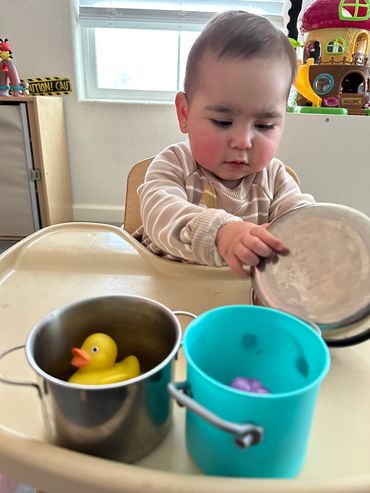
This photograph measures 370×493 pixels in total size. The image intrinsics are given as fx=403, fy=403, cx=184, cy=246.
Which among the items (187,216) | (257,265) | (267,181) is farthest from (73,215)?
(257,265)

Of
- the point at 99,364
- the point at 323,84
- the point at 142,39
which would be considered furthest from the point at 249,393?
the point at 142,39

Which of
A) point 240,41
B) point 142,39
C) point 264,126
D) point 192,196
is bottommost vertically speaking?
point 192,196

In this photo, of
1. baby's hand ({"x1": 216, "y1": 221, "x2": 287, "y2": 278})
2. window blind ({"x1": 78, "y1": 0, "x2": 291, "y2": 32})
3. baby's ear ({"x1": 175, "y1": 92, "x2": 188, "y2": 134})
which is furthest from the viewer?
window blind ({"x1": 78, "y1": 0, "x2": 291, "y2": 32})

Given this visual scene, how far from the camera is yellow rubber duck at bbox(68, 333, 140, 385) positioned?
28 cm

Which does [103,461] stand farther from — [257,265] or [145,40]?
[145,40]

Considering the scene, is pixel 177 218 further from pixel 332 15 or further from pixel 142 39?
pixel 142 39

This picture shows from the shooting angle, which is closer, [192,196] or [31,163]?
[192,196]

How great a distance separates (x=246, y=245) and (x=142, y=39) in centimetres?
158

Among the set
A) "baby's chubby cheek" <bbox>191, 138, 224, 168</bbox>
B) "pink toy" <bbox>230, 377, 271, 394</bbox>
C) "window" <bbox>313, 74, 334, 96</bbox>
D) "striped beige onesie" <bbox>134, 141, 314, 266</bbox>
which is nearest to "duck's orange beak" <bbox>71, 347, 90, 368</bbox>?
"pink toy" <bbox>230, 377, 271, 394</bbox>

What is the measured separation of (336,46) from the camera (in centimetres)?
110

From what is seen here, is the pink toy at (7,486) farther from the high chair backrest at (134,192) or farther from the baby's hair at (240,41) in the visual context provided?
the baby's hair at (240,41)

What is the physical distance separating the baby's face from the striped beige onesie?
6 centimetres

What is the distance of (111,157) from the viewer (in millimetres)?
1724

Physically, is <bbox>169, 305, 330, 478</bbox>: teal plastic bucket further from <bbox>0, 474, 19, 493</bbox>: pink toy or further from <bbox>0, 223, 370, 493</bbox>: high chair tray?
<bbox>0, 474, 19, 493</bbox>: pink toy
